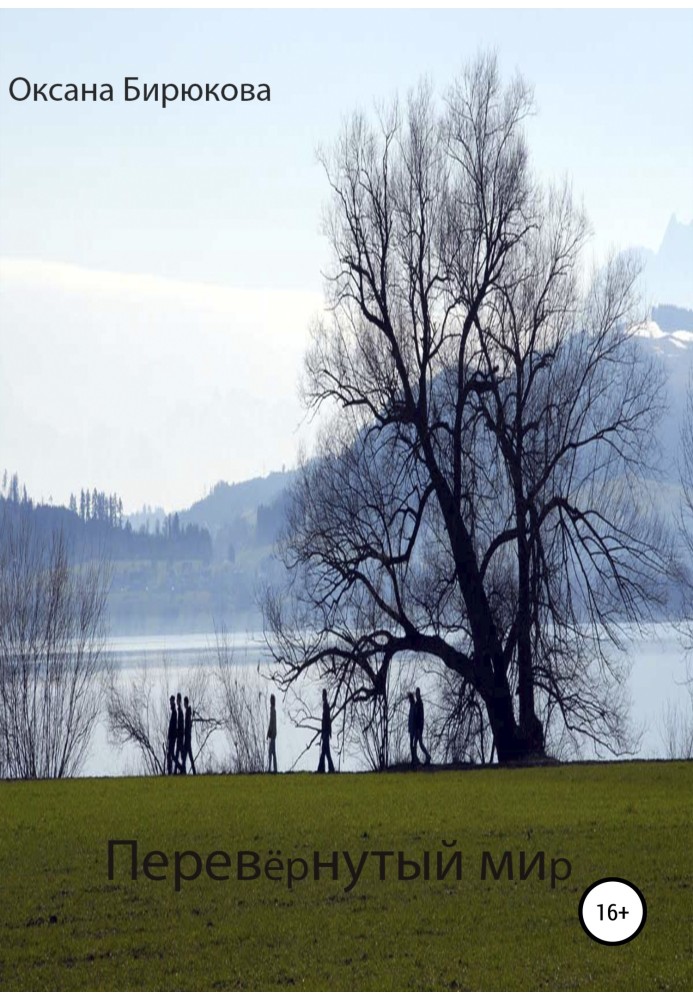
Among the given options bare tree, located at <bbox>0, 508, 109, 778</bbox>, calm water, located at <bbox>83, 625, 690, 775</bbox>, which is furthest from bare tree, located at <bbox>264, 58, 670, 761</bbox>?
bare tree, located at <bbox>0, 508, 109, 778</bbox>

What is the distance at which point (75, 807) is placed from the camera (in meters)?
23.6

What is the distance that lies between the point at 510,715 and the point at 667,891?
754 inches

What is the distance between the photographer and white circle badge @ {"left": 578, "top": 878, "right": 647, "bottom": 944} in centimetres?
1271

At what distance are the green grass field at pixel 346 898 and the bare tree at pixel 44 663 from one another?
20538 mm

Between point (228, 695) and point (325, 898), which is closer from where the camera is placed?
point (325, 898)

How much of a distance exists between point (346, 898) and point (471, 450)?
19615mm

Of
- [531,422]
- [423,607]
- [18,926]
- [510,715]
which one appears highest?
[531,422]

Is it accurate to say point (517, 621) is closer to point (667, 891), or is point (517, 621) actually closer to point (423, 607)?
point (423, 607)

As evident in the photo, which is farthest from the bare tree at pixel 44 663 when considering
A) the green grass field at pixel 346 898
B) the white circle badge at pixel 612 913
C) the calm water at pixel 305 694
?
the white circle badge at pixel 612 913

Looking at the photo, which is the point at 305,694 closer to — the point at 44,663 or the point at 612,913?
the point at 44,663

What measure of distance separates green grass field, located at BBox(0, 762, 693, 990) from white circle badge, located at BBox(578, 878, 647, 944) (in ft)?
0.38

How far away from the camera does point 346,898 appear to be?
15195 millimetres

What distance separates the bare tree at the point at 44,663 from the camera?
4475cm

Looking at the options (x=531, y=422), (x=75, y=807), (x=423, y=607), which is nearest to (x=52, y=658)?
(x=423, y=607)
